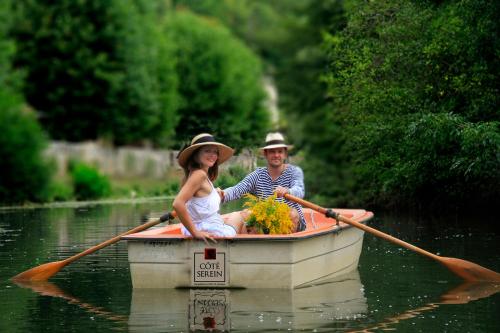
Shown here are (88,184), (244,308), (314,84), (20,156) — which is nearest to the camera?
(244,308)

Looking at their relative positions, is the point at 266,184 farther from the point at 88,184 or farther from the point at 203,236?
the point at 88,184

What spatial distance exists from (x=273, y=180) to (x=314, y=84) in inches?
1093

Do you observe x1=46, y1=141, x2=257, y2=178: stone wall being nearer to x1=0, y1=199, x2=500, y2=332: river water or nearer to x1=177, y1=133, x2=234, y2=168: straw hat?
x1=0, y1=199, x2=500, y2=332: river water

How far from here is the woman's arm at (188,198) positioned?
13.8m

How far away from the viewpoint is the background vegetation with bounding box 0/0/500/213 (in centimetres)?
1872

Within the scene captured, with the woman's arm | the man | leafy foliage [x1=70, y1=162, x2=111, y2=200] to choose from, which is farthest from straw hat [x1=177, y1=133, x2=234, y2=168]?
leafy foliage [x1=70, y1=162, x2=111, y2=200]

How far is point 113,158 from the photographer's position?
57156 mm

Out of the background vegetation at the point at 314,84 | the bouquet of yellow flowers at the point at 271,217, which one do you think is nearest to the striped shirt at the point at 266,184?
the bouquet of yellow flowers at the point at 271,217

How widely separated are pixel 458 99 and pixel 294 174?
4.48 meters

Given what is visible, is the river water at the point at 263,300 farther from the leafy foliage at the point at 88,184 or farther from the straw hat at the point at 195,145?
the leafy foliage at the point at 88,184

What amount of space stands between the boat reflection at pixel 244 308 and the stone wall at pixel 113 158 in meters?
35.6

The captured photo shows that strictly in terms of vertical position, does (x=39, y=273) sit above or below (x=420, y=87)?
below

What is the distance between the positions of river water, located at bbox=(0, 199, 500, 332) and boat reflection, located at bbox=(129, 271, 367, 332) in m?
0.01

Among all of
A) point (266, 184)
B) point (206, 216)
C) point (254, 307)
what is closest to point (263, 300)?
point (254, 307)
